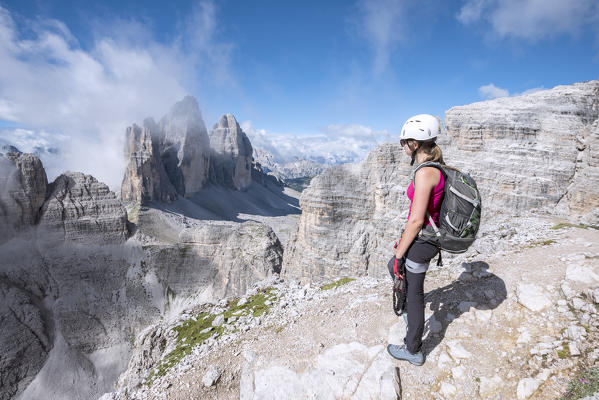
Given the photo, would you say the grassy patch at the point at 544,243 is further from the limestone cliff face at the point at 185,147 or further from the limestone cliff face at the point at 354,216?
the limestone cliff face at the point at 185,147

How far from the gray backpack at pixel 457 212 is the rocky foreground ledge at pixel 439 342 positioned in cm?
233

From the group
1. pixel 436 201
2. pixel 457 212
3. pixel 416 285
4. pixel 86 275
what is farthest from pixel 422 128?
pixel 86 275

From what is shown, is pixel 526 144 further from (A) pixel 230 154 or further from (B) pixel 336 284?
(A) pixel 230 154

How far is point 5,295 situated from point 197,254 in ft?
82.9

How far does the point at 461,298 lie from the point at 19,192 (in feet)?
200

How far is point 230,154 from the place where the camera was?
133 metres

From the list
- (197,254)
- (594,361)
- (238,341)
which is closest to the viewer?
(594,361)

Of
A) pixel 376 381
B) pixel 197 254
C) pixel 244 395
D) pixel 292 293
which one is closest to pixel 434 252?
pixel 376 381

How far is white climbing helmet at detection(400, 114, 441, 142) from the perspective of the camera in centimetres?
484

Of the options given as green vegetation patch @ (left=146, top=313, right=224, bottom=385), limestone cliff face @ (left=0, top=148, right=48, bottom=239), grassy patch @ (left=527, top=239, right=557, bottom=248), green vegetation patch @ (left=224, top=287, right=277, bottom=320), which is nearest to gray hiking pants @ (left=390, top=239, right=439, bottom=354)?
green vegetation patch @ (left=224, top=287, right=277, bottom=320)

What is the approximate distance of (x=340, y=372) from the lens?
5656mm

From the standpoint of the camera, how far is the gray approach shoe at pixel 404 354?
5184 millimetres

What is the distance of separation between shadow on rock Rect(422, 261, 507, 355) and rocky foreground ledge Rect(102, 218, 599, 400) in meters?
0.02

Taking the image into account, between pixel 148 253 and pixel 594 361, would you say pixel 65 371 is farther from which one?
pixel 594 361
